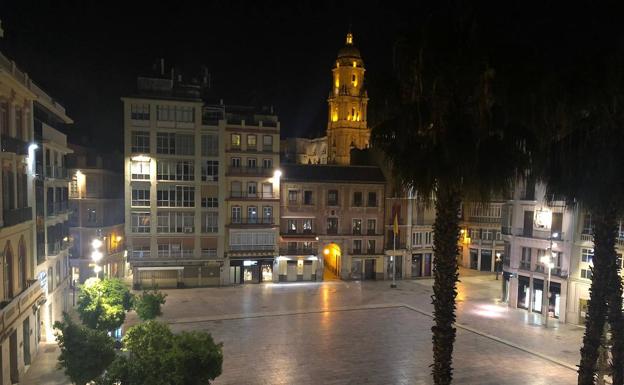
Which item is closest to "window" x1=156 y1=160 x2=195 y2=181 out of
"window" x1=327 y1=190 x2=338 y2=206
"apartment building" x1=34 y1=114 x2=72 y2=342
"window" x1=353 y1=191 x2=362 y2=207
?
"apartment building" x1=34 y1=114 x2=72 y2=342

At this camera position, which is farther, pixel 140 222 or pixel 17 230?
pixel 140 222

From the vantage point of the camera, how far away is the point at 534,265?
132 ft

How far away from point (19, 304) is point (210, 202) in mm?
27942

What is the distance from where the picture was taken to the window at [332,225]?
55.3 metres

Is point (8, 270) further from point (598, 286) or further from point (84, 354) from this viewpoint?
point (598, 286)

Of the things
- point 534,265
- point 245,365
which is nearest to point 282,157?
point 534,265

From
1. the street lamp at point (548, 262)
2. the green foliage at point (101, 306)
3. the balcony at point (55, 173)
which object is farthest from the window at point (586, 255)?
the balcony at point (55, 173)

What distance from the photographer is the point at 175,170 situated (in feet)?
163

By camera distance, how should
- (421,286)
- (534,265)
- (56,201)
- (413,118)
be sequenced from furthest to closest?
(421,286) < (534,265) < (56,201) < (413,118)

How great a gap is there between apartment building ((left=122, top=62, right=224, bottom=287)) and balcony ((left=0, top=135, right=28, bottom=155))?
2274 centimetres

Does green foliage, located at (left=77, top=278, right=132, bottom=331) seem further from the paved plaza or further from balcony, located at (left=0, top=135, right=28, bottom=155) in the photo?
balcony, located at (left=0, top=135, right=28, bottom=155)

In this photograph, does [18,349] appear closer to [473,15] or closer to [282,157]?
[473,15]

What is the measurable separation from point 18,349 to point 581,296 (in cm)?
3866

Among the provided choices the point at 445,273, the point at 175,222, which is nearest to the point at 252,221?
the point at 175,222
